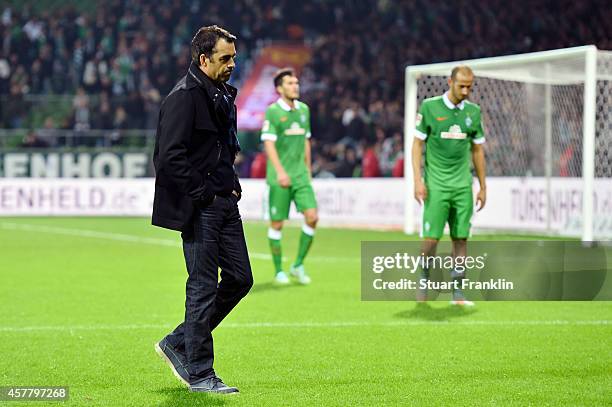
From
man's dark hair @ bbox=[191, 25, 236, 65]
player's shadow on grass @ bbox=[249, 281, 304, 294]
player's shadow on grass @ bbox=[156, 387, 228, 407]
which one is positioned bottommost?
player's shadow on grass @ bbox=[249, 281, 304, 294]

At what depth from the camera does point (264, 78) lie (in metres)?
30.9

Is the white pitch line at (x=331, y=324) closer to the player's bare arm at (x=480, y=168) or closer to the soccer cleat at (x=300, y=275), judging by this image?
the player's bare arm at (x=480, y=168)

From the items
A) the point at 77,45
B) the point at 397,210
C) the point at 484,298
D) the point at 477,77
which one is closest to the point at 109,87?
the point at 77,45

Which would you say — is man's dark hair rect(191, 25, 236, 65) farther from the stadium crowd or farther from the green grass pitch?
the stadium crowd

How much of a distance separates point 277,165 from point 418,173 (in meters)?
2.42

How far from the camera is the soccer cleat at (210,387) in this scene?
18.9ft

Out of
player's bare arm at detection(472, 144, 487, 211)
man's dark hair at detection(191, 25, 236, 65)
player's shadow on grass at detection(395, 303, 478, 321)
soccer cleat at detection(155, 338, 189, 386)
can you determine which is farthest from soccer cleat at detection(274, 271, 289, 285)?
man's dark hair at detection(191, 25, 236, 65)

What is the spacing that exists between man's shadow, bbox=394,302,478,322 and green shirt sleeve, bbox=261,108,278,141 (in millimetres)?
2787

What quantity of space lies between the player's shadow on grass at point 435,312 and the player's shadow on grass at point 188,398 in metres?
3.42

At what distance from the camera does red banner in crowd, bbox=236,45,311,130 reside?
30.0 meters

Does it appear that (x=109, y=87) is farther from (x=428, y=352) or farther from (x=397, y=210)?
(x=428, y=352)

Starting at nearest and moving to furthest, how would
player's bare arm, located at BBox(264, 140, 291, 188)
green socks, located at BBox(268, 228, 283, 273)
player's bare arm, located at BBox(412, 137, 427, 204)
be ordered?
player's bare arm, located at BBox(412, 137, 427, 204), player's bare arm, located at BBox(264, 140, 291, 188), green socks, located at BBox(268, 228, 283, 273)

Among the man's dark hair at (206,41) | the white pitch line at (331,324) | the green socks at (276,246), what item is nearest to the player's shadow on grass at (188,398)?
the man's dark hair at (206,41)

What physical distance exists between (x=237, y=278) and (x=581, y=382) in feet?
6.66
